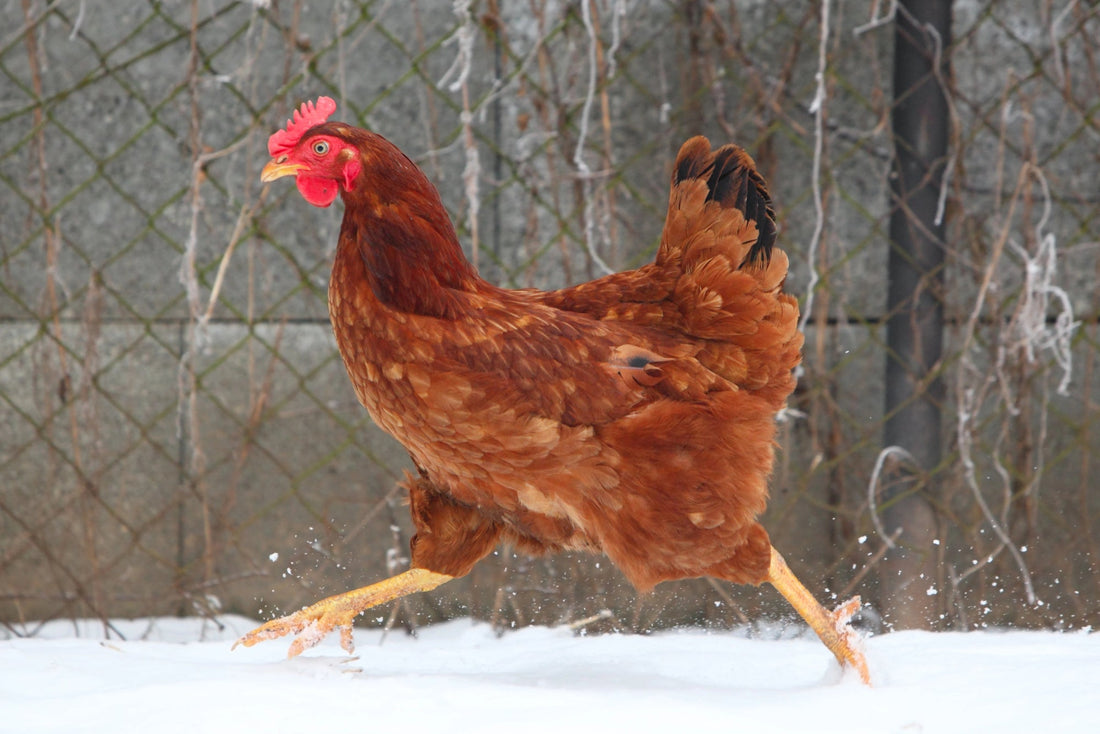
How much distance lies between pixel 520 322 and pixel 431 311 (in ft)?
0.41

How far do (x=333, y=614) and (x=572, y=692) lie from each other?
36 cm

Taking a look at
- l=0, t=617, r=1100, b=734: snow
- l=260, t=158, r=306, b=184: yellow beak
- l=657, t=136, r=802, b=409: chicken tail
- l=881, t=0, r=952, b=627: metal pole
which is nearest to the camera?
l=0, t=617, r=1100, b=734: snow

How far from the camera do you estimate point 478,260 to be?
2.18 metres

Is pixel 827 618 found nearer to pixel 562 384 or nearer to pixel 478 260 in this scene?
pixel 562 384

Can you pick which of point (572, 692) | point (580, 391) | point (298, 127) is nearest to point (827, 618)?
point (572, 692)

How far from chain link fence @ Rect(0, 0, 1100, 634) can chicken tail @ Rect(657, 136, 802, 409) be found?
0.65m

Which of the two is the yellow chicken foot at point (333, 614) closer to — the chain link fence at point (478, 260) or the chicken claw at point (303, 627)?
the chicken claw at point (303, 627)

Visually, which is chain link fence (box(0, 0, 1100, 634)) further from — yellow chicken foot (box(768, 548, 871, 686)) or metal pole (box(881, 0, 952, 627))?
yellow chicken foot (box(768, 548, 871, 686))

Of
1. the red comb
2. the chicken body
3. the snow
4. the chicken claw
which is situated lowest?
the snow

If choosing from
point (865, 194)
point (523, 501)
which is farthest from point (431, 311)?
point (865, 194)

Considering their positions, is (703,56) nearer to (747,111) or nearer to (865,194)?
(747,111)

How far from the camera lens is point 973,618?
2.21 meters

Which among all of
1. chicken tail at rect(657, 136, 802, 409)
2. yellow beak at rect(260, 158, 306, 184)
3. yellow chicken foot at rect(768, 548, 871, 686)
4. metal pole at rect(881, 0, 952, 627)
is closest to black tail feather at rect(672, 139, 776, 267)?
chicken tail at rect(657, 136, 802, 409)

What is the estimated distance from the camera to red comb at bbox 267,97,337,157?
4.37ft
